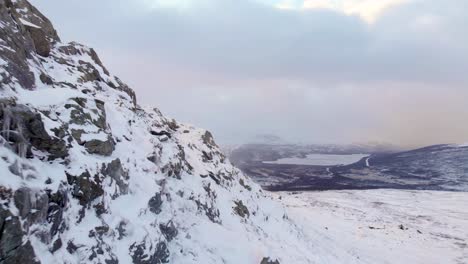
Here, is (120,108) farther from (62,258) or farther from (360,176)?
(360,176)

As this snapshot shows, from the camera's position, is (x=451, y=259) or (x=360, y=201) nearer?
(x=451, y=259)

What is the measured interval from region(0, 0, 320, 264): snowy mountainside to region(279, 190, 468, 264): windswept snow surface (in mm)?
16449

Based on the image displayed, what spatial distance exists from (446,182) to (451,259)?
135 m

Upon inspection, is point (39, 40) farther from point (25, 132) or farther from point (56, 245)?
point (56, 245)

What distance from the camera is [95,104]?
749 inches

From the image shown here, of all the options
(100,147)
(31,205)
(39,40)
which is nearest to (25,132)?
(31,205)

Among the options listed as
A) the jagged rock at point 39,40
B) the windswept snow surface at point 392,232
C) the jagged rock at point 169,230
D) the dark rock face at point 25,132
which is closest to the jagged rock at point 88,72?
the jagged rock at point 39,40

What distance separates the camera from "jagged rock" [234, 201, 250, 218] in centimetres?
3047

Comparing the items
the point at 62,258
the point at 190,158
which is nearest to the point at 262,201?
the point at 190,158

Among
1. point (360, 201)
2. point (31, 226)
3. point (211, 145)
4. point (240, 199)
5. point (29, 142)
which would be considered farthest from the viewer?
point (360, 201)

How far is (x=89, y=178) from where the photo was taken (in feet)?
49.5

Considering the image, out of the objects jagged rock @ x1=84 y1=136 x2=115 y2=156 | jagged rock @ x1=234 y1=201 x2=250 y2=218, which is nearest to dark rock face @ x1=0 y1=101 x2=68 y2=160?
jagged rock @ x1=84 y1=136 x2=115 y2=156

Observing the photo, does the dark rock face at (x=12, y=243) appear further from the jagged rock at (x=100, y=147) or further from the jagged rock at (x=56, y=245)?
the jagged rock at (x=100, y=147)

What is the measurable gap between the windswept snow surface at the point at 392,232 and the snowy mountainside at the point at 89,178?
54.0 ft
